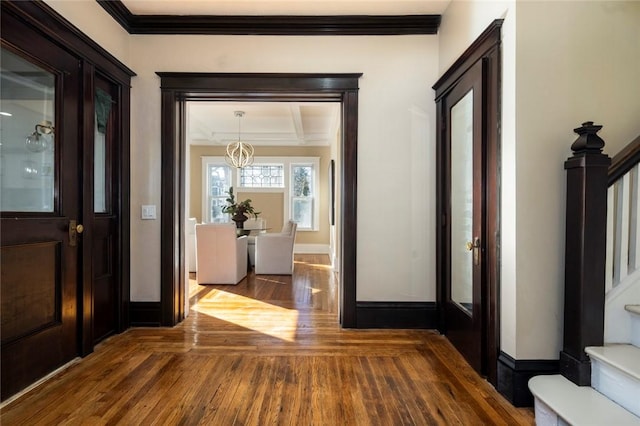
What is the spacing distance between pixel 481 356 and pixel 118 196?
10.1ft

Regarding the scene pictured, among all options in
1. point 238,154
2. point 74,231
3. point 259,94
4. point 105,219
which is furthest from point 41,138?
point 238,154

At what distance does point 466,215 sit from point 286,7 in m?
2.27

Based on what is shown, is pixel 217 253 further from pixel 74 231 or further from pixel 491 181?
pixel 491 181

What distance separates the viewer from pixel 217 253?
16.1 feet

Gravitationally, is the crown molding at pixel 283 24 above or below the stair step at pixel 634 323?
above

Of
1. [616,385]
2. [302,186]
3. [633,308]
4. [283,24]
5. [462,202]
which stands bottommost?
[616,385]

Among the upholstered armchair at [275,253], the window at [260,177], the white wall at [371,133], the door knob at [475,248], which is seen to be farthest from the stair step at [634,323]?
the window at [260,177]

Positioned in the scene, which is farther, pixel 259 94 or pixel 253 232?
pixel 253 232

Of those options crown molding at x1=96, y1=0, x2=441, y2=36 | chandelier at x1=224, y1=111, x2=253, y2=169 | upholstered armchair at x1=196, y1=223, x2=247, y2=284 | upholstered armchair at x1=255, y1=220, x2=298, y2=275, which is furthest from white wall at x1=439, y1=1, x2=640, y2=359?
chandelier at x1=224, y1=111, x2=253, y2=169

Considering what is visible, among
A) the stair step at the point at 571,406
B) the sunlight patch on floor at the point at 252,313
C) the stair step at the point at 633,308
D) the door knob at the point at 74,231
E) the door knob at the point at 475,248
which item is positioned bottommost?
the sunlight patch on floor at the point at 252,313

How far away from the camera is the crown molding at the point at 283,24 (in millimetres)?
3062

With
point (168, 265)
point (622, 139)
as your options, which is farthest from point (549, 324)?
point (168, 265)

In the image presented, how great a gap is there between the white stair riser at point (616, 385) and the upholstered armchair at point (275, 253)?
4268mm

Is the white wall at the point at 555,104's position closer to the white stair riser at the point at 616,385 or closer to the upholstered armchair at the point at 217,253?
the white stair riser at the point at 616,385
